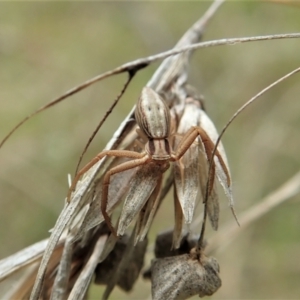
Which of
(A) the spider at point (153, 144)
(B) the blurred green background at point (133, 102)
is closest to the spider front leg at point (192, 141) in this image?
(A) the spider at point (153, 144)

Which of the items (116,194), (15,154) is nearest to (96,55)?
(15,154)

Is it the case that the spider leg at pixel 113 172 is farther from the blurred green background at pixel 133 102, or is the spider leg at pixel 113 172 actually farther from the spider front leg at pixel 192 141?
the blurred green background at pixel 133 102

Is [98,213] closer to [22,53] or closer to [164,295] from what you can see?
[164,295]

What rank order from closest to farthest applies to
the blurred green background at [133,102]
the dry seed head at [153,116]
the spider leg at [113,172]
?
1. the spider leg at [113,172]
2. the dry seed head at [153,116]
3. the blurred green background at [133,102]

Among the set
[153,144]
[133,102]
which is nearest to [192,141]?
[153,144]

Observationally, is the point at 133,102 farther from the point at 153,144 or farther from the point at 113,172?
the point at 113,172

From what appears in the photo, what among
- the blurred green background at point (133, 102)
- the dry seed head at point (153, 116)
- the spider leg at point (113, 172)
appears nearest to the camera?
the spider leg at point (113, 172)
